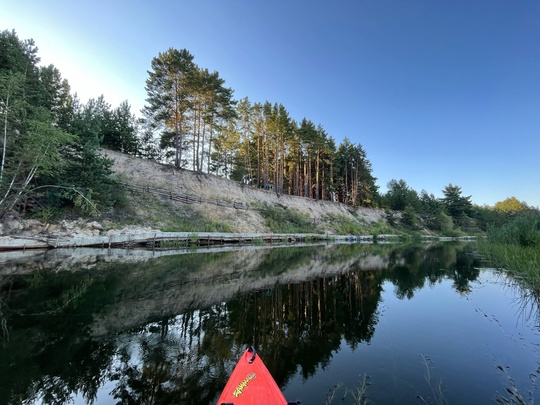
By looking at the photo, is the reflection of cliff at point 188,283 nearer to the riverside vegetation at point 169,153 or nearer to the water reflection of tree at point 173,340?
the water reflection of tree at point 173,340

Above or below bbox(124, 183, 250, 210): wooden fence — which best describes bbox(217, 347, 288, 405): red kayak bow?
below

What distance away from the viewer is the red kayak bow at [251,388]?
2.99 metres

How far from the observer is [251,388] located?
3191 mm

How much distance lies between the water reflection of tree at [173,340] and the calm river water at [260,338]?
3 cm

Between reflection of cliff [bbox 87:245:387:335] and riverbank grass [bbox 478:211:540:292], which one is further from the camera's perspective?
riverbank grass [bbox 478:211:540:292]

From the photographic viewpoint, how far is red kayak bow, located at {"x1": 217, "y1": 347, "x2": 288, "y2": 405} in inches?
118

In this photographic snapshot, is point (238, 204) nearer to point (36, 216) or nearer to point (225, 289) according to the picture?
point (36, 216)

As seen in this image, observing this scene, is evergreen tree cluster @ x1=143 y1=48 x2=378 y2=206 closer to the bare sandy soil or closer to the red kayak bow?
the bare sandy soil

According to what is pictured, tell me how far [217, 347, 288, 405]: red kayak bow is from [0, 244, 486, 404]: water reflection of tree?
0.91 meters

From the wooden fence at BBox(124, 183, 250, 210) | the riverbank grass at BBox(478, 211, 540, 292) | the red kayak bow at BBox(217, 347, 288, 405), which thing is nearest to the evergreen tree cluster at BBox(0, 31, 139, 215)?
the wooden fence at BBox(124, 183, 250, 210)

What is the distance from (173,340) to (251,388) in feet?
11.3

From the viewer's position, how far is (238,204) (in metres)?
37.2

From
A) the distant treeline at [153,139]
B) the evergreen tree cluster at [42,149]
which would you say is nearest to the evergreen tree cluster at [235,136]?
the distant treeline at [153,139]

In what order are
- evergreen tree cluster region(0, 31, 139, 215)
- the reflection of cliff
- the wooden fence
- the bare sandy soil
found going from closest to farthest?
the reflection of cliff
evergreen tree cluster region(0, 31, 139, 215)
the bare sandy soil
the wooden fence
